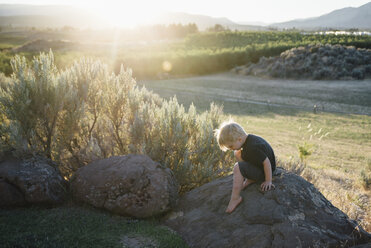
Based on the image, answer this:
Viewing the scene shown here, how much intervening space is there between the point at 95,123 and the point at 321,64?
3486 cm

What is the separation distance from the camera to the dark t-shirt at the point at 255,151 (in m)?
4.08

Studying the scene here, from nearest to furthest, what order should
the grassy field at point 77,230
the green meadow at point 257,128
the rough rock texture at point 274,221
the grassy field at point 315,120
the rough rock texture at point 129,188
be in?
the grassy field at point 77,230 < the rough rock texture at point 274,221 < the green meadow at point 257,128 < the rough rock texture at point 129,188 < the grassy field at point 315,120

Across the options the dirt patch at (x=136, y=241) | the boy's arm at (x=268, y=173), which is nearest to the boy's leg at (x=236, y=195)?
the boy's arm at (x=268, y=173)

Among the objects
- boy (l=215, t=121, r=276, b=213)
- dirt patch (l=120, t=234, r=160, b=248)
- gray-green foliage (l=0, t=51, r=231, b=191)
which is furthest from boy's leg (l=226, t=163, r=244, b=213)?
gray-green foliage (l=0, t=51, r=231, b=191)

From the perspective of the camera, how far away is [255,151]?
163 inches

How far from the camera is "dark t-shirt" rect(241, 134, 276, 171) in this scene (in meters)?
4.08

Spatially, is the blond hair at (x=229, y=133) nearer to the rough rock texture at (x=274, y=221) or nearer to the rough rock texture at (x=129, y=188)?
the rough rock texture at (x=274, y=221)

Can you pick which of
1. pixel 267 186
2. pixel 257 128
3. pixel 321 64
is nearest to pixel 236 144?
pixel 267 186

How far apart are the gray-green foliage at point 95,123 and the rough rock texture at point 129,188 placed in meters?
0.81

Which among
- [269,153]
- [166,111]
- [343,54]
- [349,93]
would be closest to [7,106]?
[166,111]

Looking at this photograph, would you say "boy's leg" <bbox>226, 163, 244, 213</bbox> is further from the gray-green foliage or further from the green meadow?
the gray-green foliage

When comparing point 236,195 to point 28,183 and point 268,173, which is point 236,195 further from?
point 28,183

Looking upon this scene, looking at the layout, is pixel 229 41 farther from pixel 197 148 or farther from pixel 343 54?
pixel 197 148

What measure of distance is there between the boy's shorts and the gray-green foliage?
4.58ft
